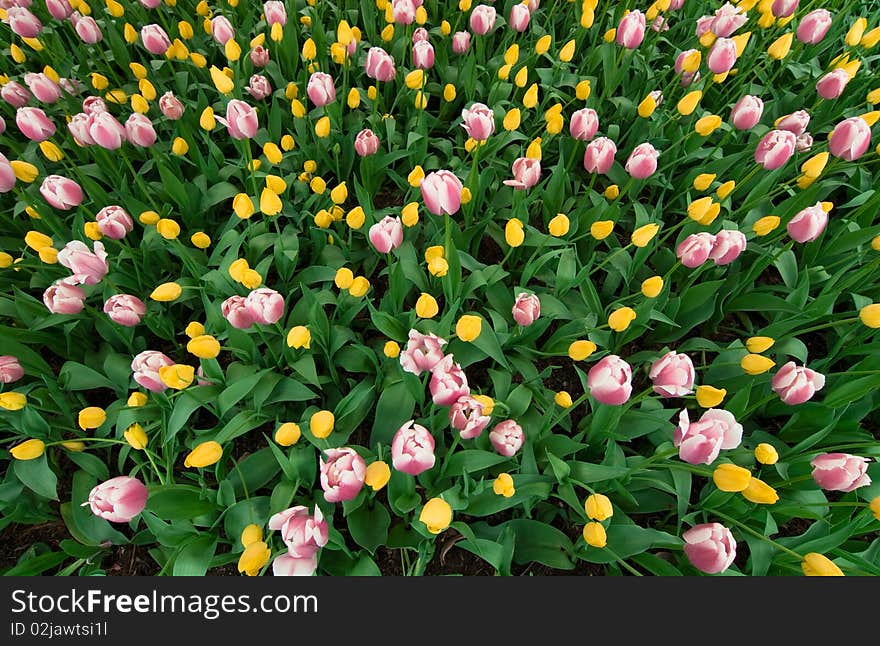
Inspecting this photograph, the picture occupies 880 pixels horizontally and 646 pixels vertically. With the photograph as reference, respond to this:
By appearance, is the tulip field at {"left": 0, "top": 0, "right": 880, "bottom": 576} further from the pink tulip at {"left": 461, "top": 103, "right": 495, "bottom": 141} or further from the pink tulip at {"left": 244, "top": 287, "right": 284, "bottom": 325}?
the pink tulip at {"left": 461, "top": 103, "right": 495, "bottom": 141}

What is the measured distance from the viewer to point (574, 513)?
123 centimetres

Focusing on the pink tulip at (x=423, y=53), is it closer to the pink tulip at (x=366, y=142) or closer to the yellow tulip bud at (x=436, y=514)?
the pink tulip at (x=366, y=142)

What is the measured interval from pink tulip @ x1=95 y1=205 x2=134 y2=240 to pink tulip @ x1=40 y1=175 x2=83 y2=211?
8 cm

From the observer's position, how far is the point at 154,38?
165 centimetres

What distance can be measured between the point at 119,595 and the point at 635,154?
4.88 ft

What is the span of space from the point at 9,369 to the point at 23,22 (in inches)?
43.7

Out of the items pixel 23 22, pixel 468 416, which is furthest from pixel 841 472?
pixel 23 22

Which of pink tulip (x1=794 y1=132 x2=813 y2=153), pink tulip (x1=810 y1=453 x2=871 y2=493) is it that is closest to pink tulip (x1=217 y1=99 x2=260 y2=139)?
pink tulip (x1=810 y1=453 x2=871 y2=493)

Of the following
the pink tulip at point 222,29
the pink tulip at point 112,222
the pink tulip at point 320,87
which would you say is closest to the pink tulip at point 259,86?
Result: the pink tulip at point 222,29

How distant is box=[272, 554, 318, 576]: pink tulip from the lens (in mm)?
907

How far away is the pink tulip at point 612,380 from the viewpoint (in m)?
0.96

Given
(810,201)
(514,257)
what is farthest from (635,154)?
(810,201)

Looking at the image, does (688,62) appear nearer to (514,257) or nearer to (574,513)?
(514,257)

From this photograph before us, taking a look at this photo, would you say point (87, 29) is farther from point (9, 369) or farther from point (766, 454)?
point (766, 454)
